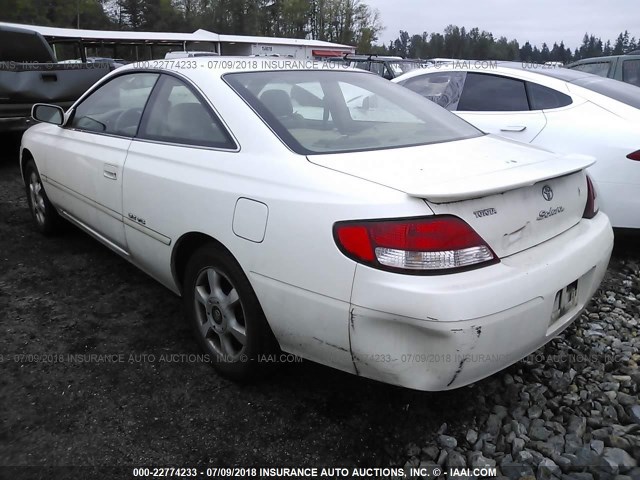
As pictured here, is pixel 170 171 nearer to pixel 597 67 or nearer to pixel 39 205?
pixel 39 205

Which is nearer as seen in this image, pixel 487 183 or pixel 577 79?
pixel 487 183

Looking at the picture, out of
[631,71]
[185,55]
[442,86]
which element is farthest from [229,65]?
[185,55]

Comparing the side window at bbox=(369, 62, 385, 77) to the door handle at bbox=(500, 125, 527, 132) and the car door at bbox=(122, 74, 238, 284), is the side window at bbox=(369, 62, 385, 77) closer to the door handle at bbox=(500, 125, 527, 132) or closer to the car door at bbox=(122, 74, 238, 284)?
the door handle at bbox=(500, 125, 527, 132)

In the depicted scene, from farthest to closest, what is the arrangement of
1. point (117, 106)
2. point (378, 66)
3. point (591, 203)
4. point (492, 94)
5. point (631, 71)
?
point (378, 66)
point (631, 71)
point (492, 94)
point (117, 106)
point (591, 203)

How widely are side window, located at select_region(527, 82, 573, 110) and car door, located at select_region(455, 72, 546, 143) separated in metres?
0.05

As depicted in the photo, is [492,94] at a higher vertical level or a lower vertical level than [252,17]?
lower

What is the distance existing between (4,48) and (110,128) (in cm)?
602

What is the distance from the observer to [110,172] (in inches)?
120

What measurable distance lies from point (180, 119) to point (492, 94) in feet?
9.95

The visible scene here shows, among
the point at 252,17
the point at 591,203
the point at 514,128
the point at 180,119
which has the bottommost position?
the point at 591,203

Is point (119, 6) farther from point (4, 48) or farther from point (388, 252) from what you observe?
point (388, 252)

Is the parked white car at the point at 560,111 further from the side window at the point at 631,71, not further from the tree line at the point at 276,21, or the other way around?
the tree line at the point at 276,21

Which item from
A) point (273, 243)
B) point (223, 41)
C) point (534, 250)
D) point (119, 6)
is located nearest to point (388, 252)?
point (273, 243)

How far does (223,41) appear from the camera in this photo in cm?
4538
